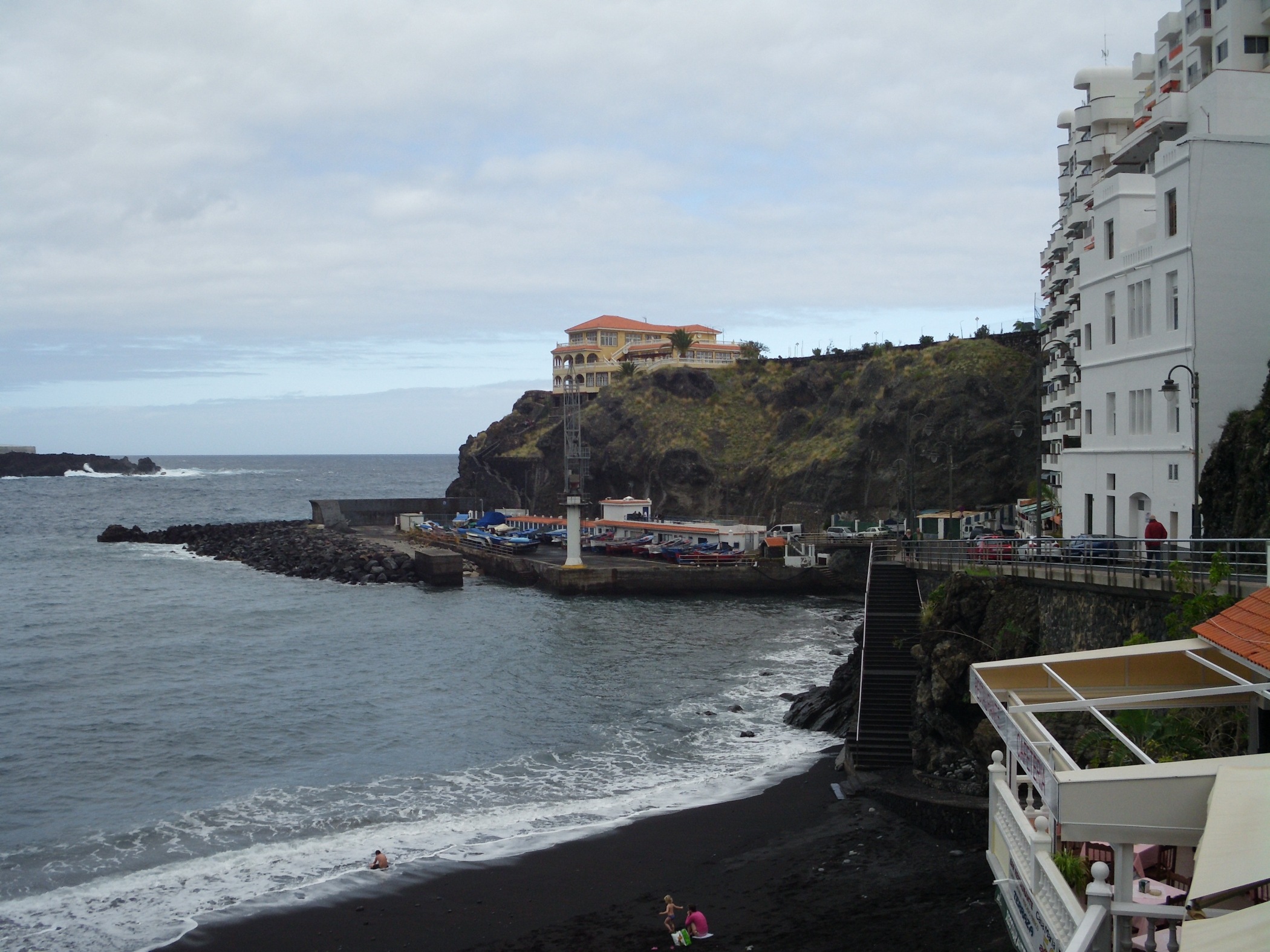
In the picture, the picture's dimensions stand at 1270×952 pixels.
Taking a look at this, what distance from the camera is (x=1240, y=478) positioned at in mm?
22203

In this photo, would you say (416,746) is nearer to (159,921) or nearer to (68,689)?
(159,921)

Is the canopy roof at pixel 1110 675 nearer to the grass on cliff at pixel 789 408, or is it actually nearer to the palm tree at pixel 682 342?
the grass on cliff at pixel 789 408

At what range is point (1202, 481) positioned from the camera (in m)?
23.4

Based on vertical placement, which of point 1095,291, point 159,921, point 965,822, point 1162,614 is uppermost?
point 1095,291

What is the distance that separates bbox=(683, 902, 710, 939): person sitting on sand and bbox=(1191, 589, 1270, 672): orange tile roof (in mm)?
8941

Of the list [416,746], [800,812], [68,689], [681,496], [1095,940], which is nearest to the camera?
[1095,940]

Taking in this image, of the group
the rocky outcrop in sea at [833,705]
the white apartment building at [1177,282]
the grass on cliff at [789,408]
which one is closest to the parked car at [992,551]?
the white apartment building at [1177,282]

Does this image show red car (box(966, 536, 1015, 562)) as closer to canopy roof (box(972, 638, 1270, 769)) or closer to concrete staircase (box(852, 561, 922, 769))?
concrete staircase (box(852, 561, 922, 769))

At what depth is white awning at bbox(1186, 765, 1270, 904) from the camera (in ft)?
21.5

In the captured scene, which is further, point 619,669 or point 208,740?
point 619,669

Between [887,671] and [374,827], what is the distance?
45.4ft

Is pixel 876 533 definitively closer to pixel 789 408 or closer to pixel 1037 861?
pixel 789 408

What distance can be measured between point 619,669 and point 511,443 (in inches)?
2491

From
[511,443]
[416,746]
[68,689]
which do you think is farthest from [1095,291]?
[511,443]
